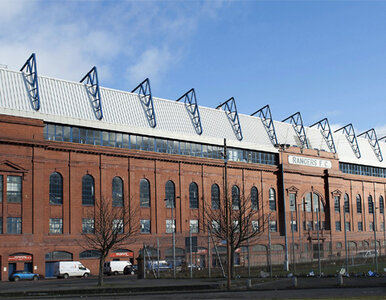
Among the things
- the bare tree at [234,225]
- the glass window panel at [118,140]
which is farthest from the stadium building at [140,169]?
the bare tree at [234,225]

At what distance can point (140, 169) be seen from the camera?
2677 inches

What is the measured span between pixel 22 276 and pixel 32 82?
21.5 metres

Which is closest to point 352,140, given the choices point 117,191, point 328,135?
A: point 328,135

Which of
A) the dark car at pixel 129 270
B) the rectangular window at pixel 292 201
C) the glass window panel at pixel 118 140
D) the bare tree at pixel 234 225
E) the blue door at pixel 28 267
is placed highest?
the glass window panel at pixel 118 140

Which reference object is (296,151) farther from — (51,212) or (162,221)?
(51,212)

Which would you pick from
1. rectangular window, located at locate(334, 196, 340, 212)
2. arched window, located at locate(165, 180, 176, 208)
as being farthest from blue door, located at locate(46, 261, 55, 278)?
rectangular window, located at locate(334, 196, 340, 212)

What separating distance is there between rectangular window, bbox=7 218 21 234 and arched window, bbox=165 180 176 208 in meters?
20.2

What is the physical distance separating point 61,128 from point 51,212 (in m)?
9.47

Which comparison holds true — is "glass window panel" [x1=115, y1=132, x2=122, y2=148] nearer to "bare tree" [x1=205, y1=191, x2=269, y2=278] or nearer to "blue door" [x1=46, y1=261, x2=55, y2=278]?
"bare tree" [x1=205, y1=191, x2=269, y2=278]

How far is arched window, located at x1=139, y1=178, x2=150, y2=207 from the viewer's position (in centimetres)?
6762

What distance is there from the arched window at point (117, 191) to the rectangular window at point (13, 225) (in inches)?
482

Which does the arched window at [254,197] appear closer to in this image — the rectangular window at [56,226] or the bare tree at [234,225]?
the bare tree at [234,225]

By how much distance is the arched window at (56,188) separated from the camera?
196ft

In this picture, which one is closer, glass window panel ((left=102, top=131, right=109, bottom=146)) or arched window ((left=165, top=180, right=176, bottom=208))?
glass window panel ((left=102, top=131, right=109, bottom=146))
